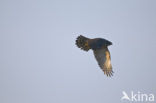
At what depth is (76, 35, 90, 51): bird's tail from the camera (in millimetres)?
15230

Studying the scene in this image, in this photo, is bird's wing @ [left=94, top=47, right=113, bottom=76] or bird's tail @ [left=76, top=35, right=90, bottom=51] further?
bird's tail @ [left=76, top=35, right=90, bottom=51]

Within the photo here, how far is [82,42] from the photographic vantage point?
1541 cm

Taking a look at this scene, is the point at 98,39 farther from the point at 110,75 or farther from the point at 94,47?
the point at 110,75

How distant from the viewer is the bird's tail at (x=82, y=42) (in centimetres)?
1523

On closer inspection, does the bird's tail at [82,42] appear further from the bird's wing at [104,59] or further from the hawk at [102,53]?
the bird's wing at [104,59]

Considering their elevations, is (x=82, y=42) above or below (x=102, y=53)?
above

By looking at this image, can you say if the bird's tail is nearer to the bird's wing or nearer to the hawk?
the hawk

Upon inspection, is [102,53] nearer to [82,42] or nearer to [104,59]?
[104,59]

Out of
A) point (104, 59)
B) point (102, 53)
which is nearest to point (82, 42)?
point (102, 53)

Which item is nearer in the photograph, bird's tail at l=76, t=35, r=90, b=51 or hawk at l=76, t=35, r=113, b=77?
hawk at l=76, t=35, r=113, b=77

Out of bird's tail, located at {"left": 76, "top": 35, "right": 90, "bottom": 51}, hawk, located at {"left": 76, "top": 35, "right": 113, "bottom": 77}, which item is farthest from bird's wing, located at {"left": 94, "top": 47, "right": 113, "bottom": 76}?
bird's tail, located at {"left": 76, "top": 35, "right": 90, "bottom": 51}

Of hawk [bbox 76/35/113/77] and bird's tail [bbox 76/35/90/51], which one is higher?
bird's tail [bbox 76/35/90/51]

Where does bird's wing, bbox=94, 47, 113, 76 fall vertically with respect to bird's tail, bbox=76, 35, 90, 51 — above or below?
below

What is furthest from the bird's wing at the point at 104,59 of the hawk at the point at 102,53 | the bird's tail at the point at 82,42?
the bird's tail at the point at 82,42
